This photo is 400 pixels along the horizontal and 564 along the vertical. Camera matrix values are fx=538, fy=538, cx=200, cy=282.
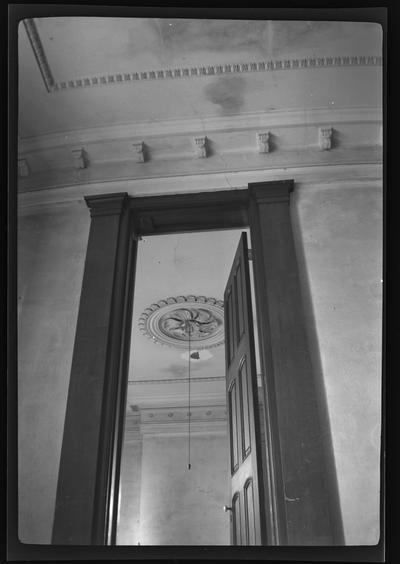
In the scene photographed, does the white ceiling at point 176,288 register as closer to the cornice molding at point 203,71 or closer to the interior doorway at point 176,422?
the interior doorway at point 176,422

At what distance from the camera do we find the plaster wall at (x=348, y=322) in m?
2.93

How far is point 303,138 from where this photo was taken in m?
4.11

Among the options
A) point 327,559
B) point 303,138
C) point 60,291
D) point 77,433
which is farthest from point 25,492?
point 303,138

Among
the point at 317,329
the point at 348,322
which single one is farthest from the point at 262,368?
the point at 348,322

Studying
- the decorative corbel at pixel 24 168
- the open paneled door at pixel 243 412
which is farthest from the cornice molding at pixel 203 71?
the open paneled door at pixel 243 412

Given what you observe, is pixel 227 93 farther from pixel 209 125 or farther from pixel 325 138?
pixel 325 138

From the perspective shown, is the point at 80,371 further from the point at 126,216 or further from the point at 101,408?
the point at 126,216

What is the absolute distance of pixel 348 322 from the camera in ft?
11.2

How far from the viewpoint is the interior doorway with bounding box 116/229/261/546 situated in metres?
7.25


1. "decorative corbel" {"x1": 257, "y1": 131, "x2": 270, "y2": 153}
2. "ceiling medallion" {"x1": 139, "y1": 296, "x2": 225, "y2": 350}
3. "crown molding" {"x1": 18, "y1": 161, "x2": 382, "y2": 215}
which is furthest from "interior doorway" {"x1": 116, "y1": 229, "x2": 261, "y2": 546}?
"decorative corbel" {"x1": 257, "y1": 131, "x2": 270, "y2": 153}

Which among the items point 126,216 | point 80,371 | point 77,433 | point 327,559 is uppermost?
point 126,216

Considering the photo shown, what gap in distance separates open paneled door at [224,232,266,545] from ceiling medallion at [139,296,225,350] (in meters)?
2.39

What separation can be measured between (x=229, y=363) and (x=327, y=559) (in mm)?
2393

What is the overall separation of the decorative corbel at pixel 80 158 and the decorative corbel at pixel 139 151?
38cm
